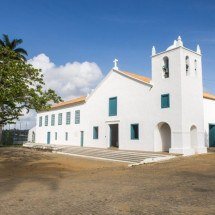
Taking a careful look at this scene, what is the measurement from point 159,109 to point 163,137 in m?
2.66

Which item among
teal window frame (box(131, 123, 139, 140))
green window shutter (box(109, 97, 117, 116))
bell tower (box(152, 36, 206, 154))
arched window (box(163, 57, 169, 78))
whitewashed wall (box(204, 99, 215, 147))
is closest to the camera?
bell tower (box(152, 36, 206, 154))

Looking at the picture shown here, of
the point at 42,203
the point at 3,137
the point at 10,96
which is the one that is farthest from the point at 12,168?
the point at 3,137

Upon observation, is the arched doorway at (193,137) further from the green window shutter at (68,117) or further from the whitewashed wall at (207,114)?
the green window shutter at (68,117)

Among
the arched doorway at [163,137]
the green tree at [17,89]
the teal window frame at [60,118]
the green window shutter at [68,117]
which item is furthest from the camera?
the teal window frame at [60,118]

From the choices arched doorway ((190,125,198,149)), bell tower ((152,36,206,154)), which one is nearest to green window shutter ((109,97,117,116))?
bell tower ((152,36,206,154))

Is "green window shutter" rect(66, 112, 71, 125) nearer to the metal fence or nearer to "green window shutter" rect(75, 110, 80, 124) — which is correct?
"green window shutter" rect(75, 110, 80, 124)

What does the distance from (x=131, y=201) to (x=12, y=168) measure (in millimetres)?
12444

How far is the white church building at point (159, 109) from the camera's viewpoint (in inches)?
919

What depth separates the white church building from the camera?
23.3 m

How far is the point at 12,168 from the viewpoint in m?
18.2

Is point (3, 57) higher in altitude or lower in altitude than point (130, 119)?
higher

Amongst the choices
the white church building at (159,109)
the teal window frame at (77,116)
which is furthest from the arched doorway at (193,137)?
the teal window frame at (77,116)

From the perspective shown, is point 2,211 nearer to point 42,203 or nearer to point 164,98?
point 42,203

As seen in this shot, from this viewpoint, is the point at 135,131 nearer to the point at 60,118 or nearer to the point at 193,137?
the point at 193,137
